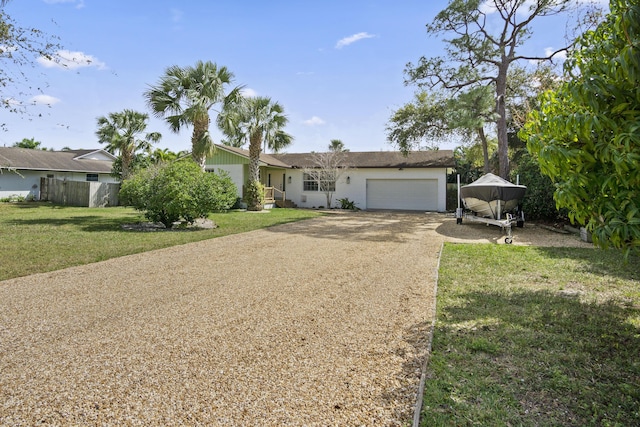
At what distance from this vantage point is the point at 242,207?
73.4 ft

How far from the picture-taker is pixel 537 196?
44.9ft

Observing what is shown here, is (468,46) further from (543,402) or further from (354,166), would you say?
(543,402)

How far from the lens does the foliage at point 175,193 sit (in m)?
11.8

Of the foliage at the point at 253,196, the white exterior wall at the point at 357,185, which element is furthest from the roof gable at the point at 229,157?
the foliage at the point at 253,196

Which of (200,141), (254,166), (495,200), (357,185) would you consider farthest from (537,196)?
(254,166)

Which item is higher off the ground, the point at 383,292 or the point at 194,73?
the point at 194,73

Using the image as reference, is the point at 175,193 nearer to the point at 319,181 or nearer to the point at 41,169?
the point at 319,181

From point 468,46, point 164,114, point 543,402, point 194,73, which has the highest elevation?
point 468,46

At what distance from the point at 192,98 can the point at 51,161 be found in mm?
18657

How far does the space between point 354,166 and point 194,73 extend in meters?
12.0

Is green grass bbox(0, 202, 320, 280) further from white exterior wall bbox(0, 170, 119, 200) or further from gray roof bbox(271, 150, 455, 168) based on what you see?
white exterior wall bbox(0, 170, 119, 200)

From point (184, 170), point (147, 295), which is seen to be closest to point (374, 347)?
point (147, 295)

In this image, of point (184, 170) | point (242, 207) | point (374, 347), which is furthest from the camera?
point (242, 207)

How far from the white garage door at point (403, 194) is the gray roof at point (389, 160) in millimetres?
1118
